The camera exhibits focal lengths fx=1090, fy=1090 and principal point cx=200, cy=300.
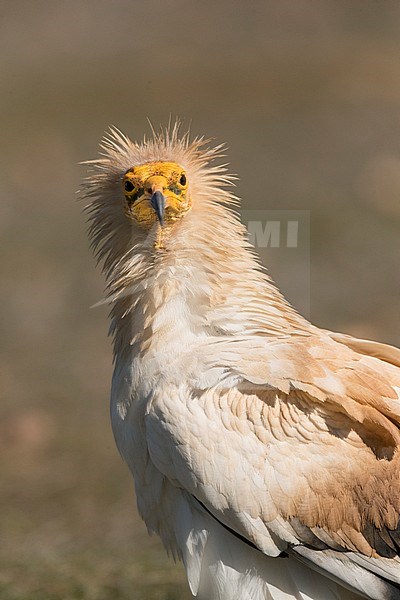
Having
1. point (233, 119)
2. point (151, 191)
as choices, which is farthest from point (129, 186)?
point (233, 119)

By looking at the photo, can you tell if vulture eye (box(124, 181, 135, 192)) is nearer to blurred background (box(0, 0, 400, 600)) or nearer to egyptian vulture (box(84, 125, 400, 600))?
egyptian vulture (box(84, 125, 400, 600))

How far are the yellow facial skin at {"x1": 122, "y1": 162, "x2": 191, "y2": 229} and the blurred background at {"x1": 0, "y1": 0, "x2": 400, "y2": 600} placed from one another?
26 cm

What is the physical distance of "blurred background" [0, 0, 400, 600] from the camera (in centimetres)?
258

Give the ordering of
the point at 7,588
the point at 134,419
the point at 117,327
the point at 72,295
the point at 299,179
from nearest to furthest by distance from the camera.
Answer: the point at 134,419 < the point at 117,327 < the point at 299,179 < the point at 72,295 < the point at 7,588

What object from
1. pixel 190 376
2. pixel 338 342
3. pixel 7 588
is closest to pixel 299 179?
pixel 338 342

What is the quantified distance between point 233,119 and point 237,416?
898mm

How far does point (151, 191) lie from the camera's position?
7.18 ft

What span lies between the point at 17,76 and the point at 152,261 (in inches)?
30.9


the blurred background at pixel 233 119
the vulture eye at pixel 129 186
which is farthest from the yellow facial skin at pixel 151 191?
the blurred background at pixel 233 119

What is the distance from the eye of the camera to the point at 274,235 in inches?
96.3

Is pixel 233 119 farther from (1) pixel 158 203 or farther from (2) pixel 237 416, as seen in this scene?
(2) pixel 237 416

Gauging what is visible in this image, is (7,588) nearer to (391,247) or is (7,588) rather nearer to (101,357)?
(101,357)

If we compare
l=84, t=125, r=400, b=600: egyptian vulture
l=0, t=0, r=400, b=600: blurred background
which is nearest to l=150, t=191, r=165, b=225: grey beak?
l=84, t=125, r=400, b=600: egyptian vulture

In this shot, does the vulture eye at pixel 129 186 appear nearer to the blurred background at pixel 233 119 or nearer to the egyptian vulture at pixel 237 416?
the egyptian vulture at pixel 237 416
